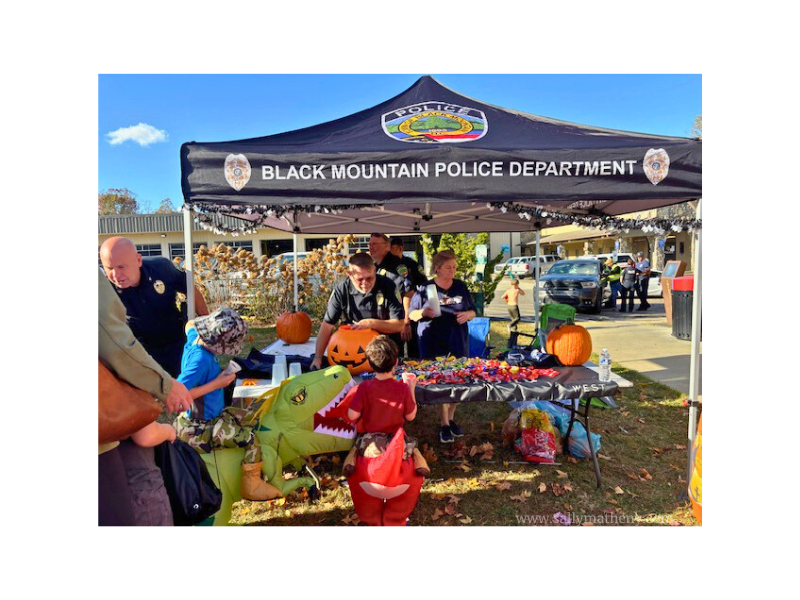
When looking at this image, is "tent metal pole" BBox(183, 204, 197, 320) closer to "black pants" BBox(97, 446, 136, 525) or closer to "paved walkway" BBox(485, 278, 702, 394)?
"black pants" BBox(97, 446, 136, 525)

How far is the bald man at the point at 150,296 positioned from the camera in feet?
12.0

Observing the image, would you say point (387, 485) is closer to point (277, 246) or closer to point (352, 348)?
point (352, 348)

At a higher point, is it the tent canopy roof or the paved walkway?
the tent canopy roof

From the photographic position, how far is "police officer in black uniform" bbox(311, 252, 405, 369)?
4.09 meters

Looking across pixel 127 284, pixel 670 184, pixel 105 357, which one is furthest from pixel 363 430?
pixel 670 184

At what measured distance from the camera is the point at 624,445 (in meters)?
4.55

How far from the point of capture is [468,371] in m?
3.79

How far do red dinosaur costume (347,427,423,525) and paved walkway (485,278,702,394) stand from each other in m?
5.08

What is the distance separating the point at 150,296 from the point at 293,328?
231cm

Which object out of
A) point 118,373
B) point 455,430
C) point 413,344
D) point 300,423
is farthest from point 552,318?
point 118,373

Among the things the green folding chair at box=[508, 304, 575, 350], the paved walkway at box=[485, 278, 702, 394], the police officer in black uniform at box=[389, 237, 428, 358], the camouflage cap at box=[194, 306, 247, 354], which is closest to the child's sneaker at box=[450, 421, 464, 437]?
the police officer in black uniform at box=[389, 237, 428, 358]

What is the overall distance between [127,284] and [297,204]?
68.2 inches
